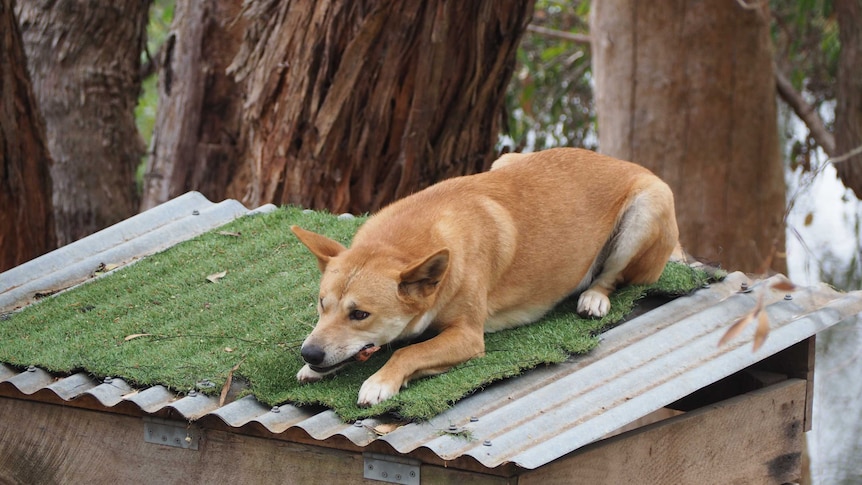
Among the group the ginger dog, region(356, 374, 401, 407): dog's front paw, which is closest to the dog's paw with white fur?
the ginger dog

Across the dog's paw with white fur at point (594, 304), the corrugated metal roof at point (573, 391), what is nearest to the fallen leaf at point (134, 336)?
the corrugated metal roof at point (573, 391)

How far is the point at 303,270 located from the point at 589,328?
65.9 inches

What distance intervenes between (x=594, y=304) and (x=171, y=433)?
1964 mm

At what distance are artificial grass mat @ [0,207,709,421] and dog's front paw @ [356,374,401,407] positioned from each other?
0.05m

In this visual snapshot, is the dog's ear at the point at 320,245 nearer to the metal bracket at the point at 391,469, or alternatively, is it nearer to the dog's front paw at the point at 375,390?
the dog's front paw at the point at 375,390

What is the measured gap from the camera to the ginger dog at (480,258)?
4.04m

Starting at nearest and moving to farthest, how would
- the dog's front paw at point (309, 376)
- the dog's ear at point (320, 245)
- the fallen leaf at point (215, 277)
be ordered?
the dog's front paw at point (309, 376), the dog's ear at point (320, 245), the fallen leaf at point (215, 277)

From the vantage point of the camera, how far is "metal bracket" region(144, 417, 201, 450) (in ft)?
13.1

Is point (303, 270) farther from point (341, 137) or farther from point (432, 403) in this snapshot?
point (341, 137)

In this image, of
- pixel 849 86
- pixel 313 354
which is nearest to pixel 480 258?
pixel 313 354

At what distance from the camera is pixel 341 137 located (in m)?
7.73

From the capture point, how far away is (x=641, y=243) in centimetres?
484

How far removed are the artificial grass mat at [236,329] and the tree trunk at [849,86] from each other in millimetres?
4148

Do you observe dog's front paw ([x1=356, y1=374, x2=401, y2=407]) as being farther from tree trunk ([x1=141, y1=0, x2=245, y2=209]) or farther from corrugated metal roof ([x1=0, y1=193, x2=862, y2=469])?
tree trunk ([x1=141, y1=0, x2=245, y2=209])
